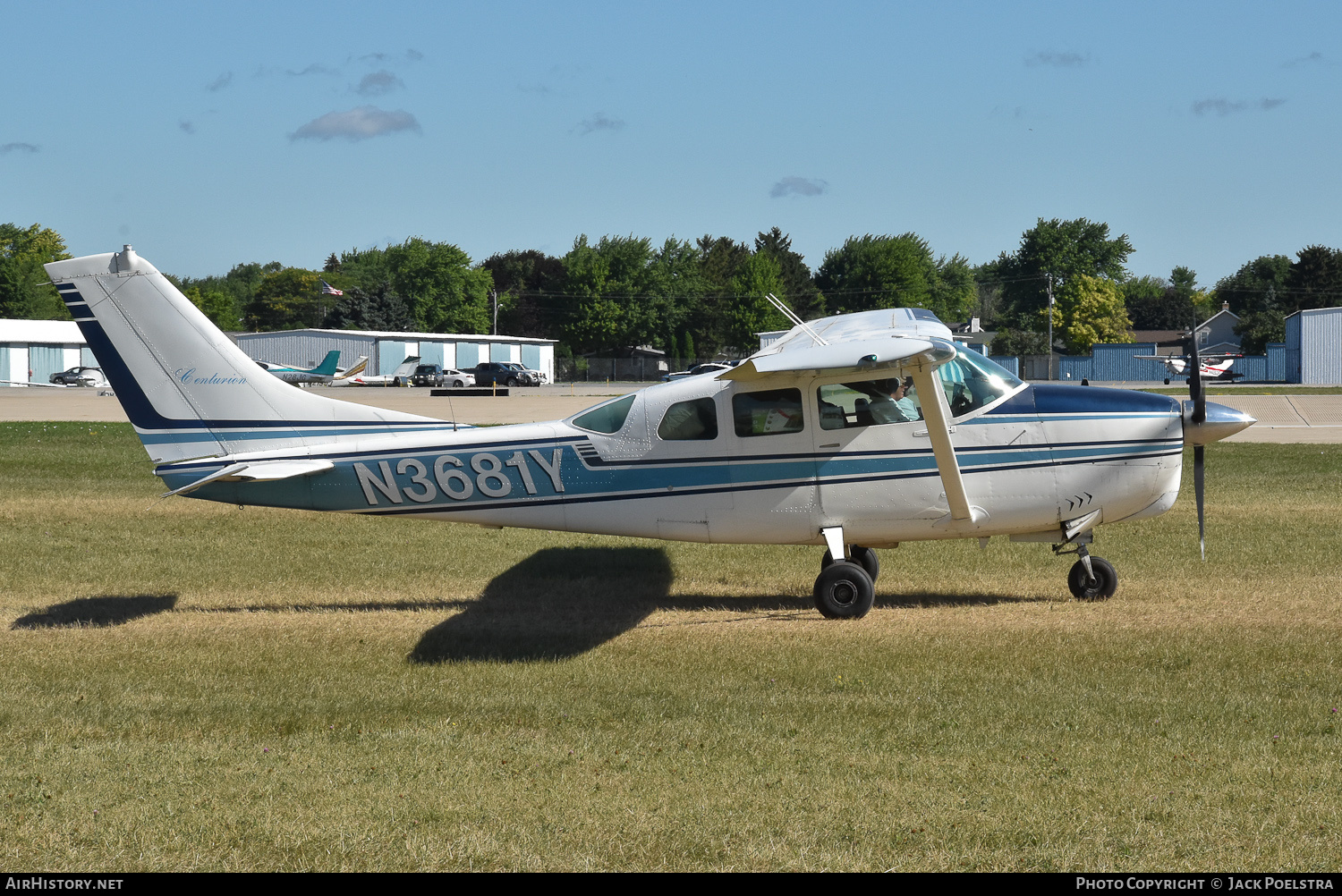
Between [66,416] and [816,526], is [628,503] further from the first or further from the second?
[66,416]

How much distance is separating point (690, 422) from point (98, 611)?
243 inches

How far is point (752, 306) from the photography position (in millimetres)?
106875

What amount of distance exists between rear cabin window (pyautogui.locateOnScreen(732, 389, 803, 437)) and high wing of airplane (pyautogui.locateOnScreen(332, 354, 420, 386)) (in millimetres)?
61660

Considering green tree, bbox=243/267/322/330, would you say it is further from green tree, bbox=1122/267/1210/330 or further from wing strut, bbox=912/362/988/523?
wing strut, bbox=912/362/988/523

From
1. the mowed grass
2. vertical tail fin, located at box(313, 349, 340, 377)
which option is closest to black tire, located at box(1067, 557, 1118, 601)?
the mowed grass

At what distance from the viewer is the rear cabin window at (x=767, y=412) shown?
10.2 m

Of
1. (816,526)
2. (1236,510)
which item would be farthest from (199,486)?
(1236,510)

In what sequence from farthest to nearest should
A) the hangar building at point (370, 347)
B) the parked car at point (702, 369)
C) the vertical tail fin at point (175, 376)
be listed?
the hangar building at point (370, 347), the parked car at point (702, 369), the vertical tail fin at point (175, 376)

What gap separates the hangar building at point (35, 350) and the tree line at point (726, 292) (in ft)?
72.6

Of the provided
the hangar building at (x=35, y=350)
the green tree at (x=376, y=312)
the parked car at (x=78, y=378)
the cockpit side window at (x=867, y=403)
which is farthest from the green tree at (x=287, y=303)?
the cockpit side window at (x=867, y=403)

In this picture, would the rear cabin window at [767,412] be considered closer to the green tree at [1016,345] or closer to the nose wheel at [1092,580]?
the nose wheel at [1092,580]

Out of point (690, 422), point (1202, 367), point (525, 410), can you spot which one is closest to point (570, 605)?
point (690, 422)

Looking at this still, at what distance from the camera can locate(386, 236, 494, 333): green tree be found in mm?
123500
